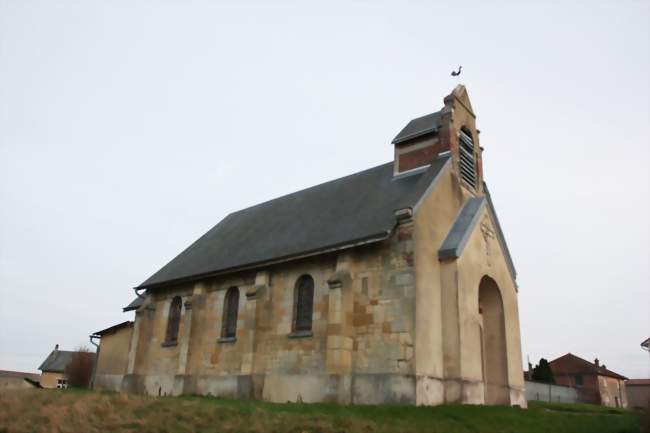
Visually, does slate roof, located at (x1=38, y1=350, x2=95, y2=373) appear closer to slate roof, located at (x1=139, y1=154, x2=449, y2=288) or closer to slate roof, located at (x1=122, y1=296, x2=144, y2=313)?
slate roof, located at (x1=122, y1=296, x2=144, y2=313)

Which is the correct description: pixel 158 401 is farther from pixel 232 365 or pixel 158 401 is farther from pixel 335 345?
pixel 232 365

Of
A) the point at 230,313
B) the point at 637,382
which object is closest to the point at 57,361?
the point at 230,313

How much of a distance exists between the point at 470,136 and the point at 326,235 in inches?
323

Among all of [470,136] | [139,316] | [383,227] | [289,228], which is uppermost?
[470,136]

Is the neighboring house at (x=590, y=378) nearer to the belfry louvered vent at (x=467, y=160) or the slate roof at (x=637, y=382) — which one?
the slate roof at (x=637, y=382)

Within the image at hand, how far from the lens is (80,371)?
45.5 m

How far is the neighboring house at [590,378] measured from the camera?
5488cm

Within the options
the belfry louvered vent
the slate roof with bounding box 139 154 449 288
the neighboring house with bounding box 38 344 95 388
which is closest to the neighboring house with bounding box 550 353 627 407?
the belfry louvered vent

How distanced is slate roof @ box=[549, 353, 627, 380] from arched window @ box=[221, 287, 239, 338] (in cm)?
4867

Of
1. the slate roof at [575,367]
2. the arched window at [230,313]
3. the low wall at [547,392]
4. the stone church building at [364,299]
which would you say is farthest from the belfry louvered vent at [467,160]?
the slate roof at [575,367]

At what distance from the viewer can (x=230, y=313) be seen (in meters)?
21.9

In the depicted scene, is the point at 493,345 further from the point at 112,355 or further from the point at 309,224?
the point at 112,355

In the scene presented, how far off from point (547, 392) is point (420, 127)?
20.8 m

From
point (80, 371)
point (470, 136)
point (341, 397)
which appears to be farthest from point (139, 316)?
point (80, 371)
